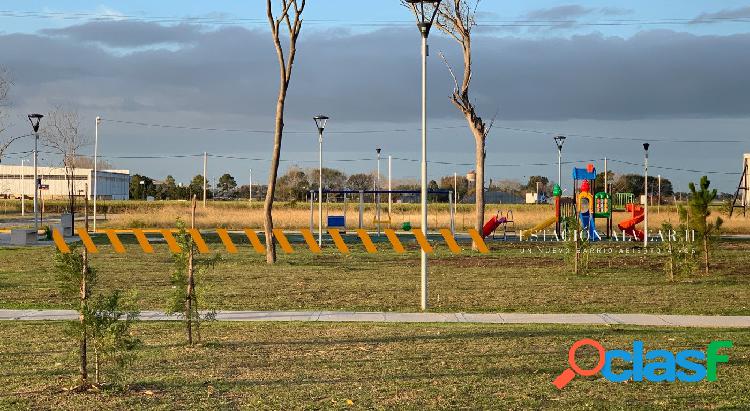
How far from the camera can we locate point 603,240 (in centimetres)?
4038

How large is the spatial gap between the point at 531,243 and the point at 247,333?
2549 cm

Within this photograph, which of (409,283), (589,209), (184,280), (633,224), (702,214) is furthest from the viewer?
(633,224)

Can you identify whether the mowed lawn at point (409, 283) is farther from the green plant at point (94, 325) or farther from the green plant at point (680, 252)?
the green plant at point (94, 325)

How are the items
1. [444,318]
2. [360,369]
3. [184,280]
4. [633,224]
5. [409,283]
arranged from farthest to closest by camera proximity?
[633,224] → [409,283] → [444,318] → [184,280] → [360,369]

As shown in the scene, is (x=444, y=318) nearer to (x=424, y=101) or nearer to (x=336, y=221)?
(x=424, y=101)

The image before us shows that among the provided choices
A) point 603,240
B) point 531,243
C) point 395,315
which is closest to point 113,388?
point 395,315

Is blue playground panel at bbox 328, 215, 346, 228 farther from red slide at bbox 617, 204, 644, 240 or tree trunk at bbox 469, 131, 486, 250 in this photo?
red slide at bbox 617, 204, 644, 240

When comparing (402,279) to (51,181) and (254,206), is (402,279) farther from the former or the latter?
Result: (51,181)

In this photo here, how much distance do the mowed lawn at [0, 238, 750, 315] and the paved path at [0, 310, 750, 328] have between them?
2.24 feet

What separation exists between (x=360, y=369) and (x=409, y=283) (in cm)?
1068

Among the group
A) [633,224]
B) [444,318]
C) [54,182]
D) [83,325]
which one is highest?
[54,182]

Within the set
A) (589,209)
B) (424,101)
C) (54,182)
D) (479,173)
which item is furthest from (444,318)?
(54,182)

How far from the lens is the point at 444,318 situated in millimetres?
14992

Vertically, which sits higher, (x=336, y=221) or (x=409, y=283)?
(x=336, y=221)
